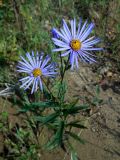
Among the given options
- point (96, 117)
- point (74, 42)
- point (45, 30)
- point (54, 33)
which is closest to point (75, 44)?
point (74, 42)

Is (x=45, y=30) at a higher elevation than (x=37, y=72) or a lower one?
higher

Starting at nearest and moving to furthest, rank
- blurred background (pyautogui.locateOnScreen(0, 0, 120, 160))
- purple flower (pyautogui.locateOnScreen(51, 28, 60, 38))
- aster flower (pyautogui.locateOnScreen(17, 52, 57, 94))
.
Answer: purple flower (pyautogui.locateOnScreen(51, 28, 60, 38)) → aster flower (pyautogui.locateOnScreen(17, 52, 57, 94)) → blurred background (pyautogui.locateOnScreen(0, 0, 120, 160))

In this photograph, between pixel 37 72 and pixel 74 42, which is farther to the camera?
pixel 37 72

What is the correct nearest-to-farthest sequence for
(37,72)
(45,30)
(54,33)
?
(54,33)
(37,72)
(45,30)

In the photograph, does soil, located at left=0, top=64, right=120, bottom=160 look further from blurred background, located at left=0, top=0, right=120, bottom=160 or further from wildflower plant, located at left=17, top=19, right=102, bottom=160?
wildflower plant, located at left=17, top=19, right=102, bottom=160

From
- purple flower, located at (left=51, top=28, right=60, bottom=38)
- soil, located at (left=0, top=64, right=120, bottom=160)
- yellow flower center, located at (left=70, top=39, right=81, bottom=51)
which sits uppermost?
purple flower, located at (left=51, top=28, right=60, bottom=38)

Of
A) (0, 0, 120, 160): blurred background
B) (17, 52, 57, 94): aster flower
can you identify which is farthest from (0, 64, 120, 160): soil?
(17, 52, 57, 94): aster flower

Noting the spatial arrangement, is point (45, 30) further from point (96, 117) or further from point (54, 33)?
point (54, 33)

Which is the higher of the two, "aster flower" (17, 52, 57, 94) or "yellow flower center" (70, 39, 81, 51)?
"yellow flower center" (70, 39, 81, 51)

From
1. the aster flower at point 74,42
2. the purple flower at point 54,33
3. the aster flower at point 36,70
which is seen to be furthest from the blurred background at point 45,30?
the purple flower at point 54,33

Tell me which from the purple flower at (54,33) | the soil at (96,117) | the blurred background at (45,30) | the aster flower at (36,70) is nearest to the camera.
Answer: the purple flower at (54,33)

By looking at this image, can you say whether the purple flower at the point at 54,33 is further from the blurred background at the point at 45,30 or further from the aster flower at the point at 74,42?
the blurred background at the point at 45,30

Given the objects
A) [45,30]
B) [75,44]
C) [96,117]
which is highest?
[45,30]
